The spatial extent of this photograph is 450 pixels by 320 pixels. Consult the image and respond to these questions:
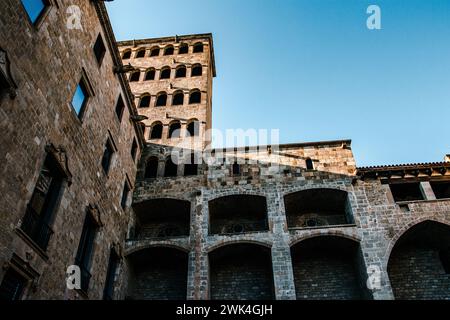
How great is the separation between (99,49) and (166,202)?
790 cm

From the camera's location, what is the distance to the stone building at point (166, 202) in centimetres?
949

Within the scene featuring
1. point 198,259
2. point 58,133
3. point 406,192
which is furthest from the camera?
point 406,192

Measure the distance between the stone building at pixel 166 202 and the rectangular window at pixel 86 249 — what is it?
6 cm

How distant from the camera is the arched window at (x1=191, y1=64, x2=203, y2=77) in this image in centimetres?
2706

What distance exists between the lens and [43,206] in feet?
34.3

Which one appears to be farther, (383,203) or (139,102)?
(139,102)

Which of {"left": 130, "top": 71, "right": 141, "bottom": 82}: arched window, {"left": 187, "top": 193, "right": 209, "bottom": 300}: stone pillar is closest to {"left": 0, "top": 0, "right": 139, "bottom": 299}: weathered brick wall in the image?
{"left": 187, "top": 193, "right": 209, "bottom": 300}: stone pillar

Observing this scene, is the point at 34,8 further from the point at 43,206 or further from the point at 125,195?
the point at 125,195

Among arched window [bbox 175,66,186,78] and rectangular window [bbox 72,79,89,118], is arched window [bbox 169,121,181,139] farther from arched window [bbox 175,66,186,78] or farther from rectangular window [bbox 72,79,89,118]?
rectangular window [bbox 72,79,89,118]

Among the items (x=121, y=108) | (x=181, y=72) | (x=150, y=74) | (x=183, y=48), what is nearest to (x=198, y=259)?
(x=121, y=108)
